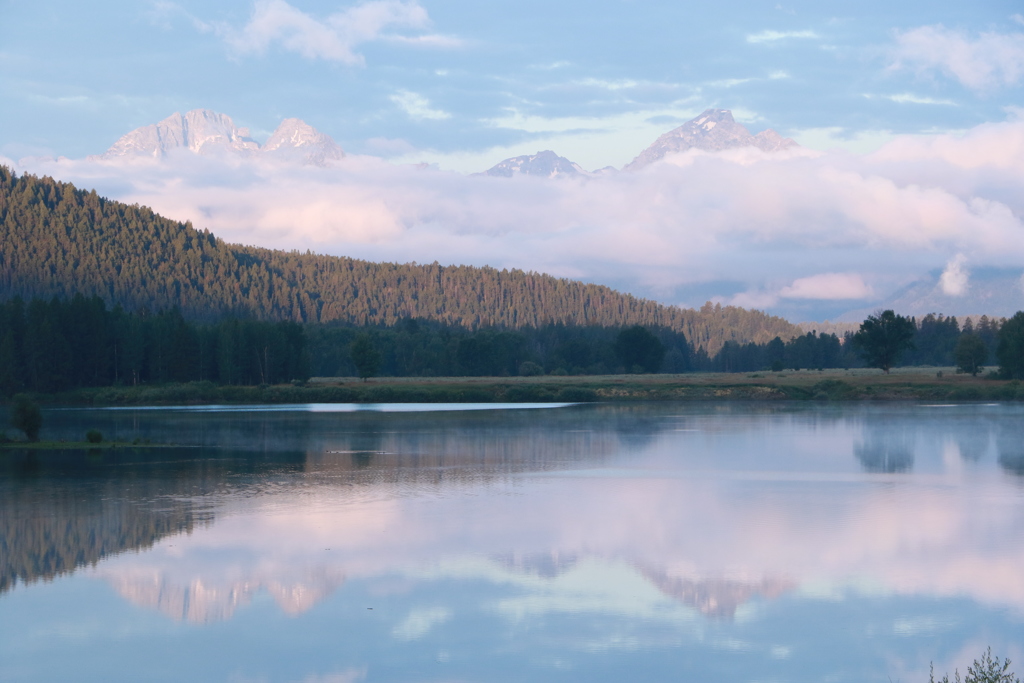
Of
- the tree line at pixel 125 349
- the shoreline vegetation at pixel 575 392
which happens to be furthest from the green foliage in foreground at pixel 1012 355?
the tree line at pixel 125 349

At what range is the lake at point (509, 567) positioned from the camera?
11094 millimetres

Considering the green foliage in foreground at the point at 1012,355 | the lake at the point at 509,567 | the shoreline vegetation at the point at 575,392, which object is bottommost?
the lake at the point at 509,567

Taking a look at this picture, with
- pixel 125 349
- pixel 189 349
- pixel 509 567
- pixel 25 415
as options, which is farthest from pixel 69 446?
pixel 189 349

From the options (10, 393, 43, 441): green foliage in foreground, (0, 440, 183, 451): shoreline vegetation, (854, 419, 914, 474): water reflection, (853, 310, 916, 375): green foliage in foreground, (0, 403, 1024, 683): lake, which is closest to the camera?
(0, 403, 1024, 683): lake

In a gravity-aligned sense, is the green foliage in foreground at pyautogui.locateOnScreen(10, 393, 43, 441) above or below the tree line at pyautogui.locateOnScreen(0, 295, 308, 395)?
below

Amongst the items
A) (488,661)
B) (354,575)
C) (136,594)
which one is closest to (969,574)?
(488,661)

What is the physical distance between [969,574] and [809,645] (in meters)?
4.80

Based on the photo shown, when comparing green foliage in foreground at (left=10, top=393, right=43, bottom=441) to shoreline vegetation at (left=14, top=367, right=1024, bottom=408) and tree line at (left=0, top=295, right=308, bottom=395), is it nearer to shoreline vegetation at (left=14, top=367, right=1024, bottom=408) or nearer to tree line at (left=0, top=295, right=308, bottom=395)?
shoreline vegetation at (left=14, top=367, right=1024, bottom=408)

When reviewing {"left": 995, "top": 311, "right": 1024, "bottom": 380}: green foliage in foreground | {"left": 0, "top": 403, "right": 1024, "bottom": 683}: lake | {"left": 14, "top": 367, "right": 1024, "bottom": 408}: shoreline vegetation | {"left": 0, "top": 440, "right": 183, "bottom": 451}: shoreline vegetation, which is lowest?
{"left": 0, "top": 403, "right": 1024, "bottom": 683}: lake

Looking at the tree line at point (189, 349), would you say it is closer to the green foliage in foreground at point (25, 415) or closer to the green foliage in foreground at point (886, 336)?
the green foliage in foreground at point (886, 336)

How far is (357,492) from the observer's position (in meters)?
23.5

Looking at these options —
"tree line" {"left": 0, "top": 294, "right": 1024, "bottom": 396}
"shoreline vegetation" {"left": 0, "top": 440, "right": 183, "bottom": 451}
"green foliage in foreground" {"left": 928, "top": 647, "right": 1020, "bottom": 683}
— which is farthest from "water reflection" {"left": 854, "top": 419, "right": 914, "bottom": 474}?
"tree line" {"left": 0, "top": 294, "right": 1024, "bottom": 396}

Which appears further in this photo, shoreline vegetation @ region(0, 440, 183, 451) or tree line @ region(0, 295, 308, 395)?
tree line @ region(0, 295, 308, 395)

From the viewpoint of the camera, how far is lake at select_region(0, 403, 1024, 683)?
11.1 meters
